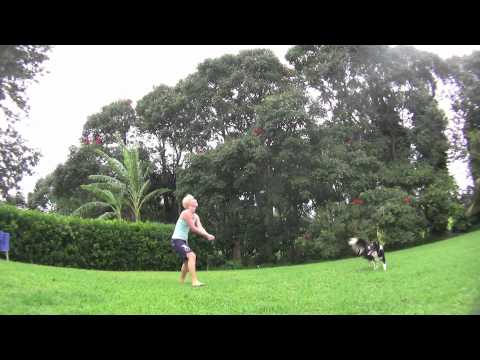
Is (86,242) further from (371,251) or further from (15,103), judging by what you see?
(371,251)

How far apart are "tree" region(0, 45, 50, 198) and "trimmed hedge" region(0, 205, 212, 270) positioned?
11.7 feet

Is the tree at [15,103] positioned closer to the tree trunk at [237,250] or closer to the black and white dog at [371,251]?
the tree trunk at [237,250]

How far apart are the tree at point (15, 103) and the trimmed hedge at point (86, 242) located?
3570 millimetres

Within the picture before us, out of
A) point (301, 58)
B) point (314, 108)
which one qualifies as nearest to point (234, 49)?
point (301, 58)

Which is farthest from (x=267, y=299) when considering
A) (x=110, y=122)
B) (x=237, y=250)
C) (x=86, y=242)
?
(x=110, y=122)

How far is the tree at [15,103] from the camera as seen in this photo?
41.1 ft

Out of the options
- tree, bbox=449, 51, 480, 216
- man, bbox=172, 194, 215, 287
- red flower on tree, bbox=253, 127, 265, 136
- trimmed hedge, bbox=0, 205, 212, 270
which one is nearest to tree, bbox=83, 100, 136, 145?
red flower on tree, bbox=253, 127, 265, 136

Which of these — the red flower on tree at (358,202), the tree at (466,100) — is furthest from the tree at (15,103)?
the tree at (466,100)

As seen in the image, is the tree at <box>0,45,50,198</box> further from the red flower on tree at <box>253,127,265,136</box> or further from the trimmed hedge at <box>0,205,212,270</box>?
the red flower on tree at <box>253,127,265,136</box>

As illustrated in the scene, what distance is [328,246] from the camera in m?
14.1

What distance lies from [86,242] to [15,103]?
5.08 meters

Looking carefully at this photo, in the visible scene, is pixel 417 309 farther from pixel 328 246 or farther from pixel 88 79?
pixel 88 79

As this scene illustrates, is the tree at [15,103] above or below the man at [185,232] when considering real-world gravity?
above
